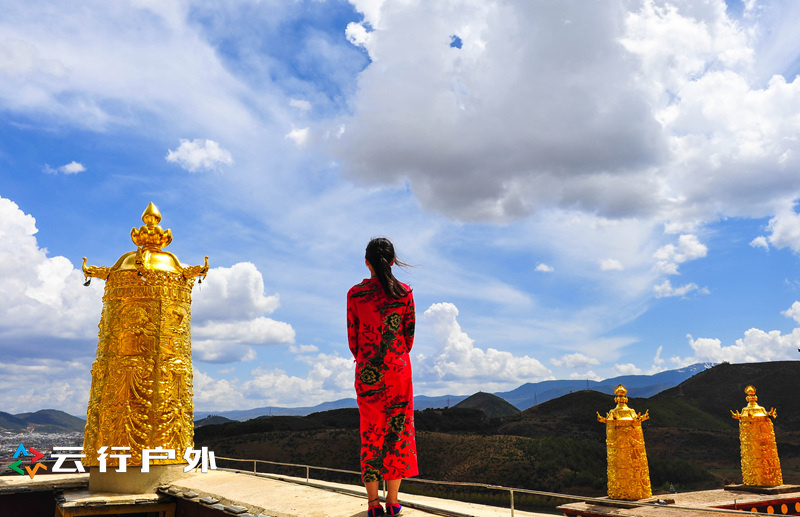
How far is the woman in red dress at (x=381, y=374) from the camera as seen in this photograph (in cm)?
465

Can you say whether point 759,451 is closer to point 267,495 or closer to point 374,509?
point 267,495

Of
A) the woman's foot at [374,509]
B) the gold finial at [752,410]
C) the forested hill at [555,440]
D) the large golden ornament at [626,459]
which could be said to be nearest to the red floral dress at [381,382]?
the woman's foot at [374,509]

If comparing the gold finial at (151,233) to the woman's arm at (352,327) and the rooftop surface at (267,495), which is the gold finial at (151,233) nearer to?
the rooftop surface at (267,495)

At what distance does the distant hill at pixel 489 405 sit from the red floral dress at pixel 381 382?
347 ft

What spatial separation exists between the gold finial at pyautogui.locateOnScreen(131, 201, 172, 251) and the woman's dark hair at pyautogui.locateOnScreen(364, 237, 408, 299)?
715cm

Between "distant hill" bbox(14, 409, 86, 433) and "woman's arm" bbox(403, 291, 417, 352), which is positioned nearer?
"woman's arm" bbox(403, 291, 417, 352)

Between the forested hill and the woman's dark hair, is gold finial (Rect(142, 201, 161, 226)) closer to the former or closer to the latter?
the woman's dark hair

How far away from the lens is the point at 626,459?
32.8ft

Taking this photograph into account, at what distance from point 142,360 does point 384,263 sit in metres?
6.68

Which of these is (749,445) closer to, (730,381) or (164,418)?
(164,418)

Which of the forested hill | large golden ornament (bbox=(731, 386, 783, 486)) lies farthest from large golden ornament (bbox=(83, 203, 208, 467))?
the forested hill

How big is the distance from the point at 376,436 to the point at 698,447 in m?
53.2

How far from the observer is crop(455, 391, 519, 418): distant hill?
10844 cm

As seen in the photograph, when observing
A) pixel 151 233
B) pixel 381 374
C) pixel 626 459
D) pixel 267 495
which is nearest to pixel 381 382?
pixel 381 374
